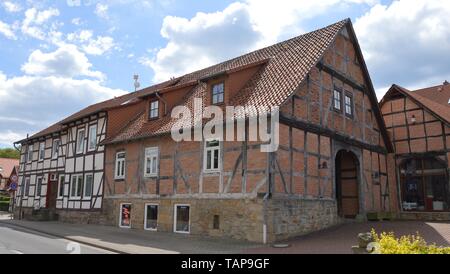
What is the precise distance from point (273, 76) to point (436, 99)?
49.5 ft

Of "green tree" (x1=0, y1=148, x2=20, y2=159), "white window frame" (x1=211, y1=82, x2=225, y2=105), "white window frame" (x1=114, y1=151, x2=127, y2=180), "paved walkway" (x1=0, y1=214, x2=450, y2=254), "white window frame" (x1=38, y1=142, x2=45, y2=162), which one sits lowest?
"paved walkway" (x1=0, y1=214, x2=450, y2=254)

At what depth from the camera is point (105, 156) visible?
22.1 meters

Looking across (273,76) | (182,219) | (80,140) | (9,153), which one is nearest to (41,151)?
(80,140)

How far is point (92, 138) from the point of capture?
77.9ft

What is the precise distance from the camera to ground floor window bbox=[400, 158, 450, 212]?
21328mm

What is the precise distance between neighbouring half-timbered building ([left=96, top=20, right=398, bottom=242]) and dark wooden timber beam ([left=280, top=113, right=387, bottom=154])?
5 centimetres

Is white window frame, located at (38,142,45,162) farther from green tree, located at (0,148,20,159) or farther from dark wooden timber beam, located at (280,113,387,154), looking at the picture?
green tree, located at (0,148,20,159)

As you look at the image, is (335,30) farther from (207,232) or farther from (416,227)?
(207,232)

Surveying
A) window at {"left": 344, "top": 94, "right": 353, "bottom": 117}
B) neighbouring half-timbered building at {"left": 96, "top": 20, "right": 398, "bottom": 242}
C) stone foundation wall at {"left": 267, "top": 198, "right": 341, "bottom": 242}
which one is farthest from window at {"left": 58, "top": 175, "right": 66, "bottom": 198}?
window at {"left": 344, "top": 94, "right": 353, "bottom": 117}

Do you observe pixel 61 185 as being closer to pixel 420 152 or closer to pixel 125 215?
pixel 125 215

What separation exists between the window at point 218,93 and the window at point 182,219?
4459 mm

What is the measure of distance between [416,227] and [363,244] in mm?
9042

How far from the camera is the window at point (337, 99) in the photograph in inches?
737
